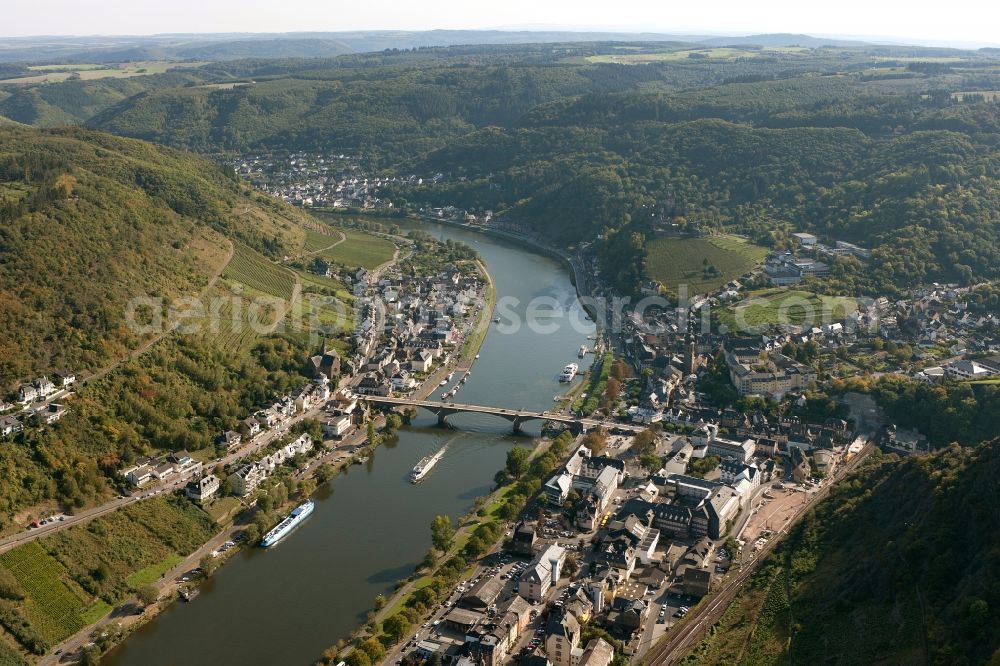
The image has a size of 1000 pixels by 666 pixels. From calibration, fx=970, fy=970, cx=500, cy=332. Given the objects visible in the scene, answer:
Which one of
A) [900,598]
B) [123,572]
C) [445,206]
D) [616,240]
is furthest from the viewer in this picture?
[445,206]

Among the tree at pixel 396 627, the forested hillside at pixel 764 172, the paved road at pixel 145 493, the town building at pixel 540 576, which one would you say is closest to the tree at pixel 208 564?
the paved road at pixel 145 493

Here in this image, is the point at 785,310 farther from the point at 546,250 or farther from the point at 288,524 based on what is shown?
the point at 288,524

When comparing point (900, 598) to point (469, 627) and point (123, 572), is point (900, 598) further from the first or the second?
point (123, 572)

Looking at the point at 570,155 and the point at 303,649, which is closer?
the point at 303,649

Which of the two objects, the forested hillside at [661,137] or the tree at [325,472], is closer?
the tree at [325,472]

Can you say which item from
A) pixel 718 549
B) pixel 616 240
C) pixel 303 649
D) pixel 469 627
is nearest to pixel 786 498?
pixel 718 549

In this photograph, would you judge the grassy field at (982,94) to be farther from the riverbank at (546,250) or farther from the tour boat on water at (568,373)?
the tour boat on water at (568,373)
